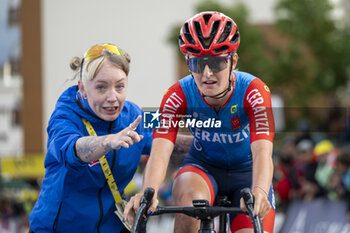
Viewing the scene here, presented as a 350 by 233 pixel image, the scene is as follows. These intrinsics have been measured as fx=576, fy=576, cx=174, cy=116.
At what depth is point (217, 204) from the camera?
13.0ft

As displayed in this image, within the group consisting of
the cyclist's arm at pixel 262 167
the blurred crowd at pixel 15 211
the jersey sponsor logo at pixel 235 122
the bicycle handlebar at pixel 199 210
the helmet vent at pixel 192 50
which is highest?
the helmet vent at pixel 192 50

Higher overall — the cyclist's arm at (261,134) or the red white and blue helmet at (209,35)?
the red white and blue helmet at (209,35)

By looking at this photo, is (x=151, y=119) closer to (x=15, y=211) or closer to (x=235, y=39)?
(x=235, y=39)

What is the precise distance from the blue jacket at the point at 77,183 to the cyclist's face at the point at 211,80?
30.6 inches

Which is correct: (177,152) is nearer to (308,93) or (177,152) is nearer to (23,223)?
(23,223)

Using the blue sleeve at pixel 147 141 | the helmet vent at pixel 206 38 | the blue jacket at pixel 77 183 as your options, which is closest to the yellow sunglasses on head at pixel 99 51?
the blue jacket at pixel 77 183

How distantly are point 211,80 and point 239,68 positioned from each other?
5.09 m

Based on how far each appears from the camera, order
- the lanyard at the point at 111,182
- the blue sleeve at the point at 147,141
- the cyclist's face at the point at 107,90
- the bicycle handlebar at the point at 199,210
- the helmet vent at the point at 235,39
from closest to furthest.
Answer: the bicycle handlebar at the point at 199,210 → the helmet vent at the point at 235,39 → the cyclist's face at the point at 107,90 → the lanyard at the point at 111,182 → the blue sleeve at the point at 147,141

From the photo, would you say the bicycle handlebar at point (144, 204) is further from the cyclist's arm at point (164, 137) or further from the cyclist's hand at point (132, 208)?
the cyclist's arm at point (164, 137)

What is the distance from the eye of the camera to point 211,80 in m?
3.56

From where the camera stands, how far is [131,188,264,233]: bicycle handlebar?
10.4 ft

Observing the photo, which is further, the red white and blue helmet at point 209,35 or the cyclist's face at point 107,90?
the cyclist's face at point 107,90

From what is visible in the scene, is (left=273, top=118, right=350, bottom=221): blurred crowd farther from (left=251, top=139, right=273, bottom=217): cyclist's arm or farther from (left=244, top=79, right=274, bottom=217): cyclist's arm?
(left=251, top=139, right=273, bottom=217): cyclist's arm

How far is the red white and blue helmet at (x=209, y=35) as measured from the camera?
3562 mm
